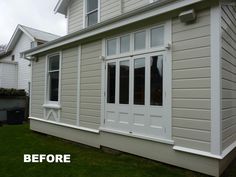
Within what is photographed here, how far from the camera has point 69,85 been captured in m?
6.63

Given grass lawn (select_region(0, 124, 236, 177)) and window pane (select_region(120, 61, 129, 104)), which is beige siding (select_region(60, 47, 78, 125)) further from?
window pane (select_region(120, 61, 129, 104))

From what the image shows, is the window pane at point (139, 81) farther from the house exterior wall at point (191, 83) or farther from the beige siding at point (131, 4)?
the beige siding at point (131, 4)

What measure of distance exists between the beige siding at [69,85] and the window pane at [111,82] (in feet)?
4.49

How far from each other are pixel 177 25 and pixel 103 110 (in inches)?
105

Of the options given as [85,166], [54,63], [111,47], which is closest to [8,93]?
[54,63]

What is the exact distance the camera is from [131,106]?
488cm

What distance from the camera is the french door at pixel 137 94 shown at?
14.4 ft

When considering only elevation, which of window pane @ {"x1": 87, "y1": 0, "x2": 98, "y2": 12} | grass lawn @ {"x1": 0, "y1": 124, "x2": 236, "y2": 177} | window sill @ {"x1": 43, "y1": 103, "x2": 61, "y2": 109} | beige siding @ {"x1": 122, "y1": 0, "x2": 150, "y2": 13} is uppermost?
window pane @ {"x1": 87, "y1": 0, "x2": 98, "y2": 12}

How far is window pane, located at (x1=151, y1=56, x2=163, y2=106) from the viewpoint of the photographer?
173 inches

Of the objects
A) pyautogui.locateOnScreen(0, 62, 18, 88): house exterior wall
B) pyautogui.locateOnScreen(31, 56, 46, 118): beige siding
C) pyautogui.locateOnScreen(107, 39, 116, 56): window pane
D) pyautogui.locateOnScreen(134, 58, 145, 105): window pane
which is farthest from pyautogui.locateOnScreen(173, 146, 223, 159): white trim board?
pyautogui.locateOnScreen(0, 62, 18, 88): house exterior wall

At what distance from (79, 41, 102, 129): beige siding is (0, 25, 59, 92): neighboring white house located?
9.59 meters

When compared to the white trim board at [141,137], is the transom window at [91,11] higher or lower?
higher

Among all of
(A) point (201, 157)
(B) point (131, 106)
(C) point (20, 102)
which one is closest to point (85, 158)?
(B) point (131, 106)

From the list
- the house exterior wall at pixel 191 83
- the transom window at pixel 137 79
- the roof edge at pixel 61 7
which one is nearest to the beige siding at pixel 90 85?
the transom window at pixel 137 79
